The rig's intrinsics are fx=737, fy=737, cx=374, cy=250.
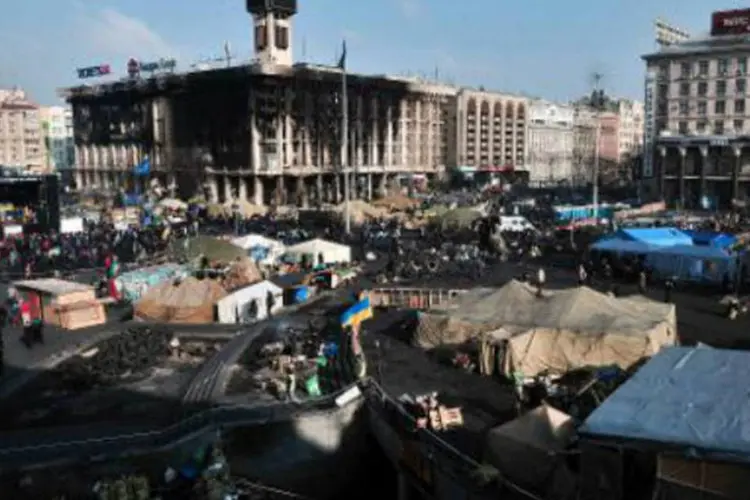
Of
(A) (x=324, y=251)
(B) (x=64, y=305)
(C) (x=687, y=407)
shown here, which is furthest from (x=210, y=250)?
(C) (x=687, y=407)

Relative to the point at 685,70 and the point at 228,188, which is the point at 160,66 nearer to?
the point at 228,188

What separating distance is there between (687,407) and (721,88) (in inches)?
3319

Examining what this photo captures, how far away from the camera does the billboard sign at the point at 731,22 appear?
8438cm

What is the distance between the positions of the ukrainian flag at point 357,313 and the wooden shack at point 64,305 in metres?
10.6

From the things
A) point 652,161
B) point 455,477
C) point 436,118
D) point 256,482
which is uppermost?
point 436,118

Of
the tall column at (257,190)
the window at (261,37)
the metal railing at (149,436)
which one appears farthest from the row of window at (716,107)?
the metal railing at (149,436)

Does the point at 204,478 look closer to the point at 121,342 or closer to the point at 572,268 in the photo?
the point at 121,342

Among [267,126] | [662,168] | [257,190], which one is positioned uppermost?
[267,126]

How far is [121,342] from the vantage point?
24.8m

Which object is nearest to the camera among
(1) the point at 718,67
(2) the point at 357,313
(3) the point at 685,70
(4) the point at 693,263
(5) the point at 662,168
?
(2) the point at 357,313

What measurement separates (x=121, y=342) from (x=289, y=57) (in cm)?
7657

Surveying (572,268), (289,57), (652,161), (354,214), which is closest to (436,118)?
(289,57)

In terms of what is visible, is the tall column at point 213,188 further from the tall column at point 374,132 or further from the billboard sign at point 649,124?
the billboard sign at point 649,124

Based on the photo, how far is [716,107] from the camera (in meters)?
86.9
